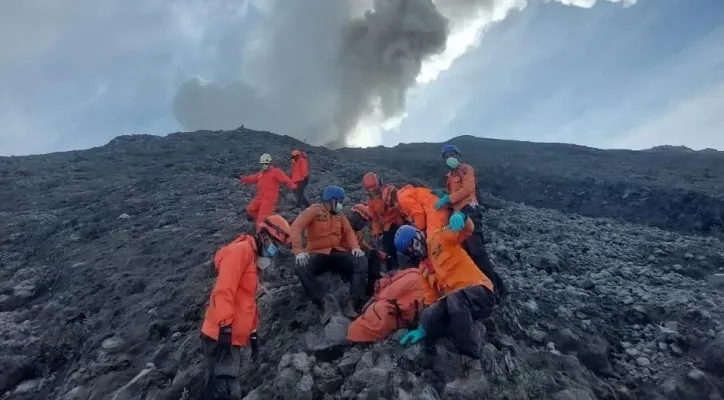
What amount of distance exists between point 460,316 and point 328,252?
8.62 ft

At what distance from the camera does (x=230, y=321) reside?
18.3 ft

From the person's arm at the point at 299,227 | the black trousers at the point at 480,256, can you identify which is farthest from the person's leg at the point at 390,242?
the person's arm at the point at 299,227

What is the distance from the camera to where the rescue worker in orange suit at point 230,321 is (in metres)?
5.54

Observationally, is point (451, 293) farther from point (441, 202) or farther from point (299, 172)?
point (299, 172)

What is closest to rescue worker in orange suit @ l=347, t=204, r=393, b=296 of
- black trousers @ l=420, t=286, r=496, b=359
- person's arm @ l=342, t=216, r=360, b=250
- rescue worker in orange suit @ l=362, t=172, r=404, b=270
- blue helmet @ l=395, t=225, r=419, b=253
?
rescue worker in orange suit @ l=362, t=172, r=404, b=270

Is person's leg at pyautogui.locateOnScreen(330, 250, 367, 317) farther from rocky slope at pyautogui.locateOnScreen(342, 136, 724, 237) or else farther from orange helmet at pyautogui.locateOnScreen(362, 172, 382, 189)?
rocky slope at pyautogui.locateOnScreen(342, 136, 724, 237)

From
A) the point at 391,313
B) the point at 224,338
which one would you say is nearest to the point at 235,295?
the point at 224,338

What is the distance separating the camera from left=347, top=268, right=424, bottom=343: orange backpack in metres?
6.19

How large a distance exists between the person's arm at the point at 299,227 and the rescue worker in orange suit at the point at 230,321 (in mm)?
1100

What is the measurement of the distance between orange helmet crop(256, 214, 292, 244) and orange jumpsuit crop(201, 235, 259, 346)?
0.96 ft

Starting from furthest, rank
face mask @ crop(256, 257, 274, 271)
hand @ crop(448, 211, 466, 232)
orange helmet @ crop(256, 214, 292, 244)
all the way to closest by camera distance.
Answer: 1. orange helmet @ crop(256, 214, 292, 244)
2. face mask @ crop(256, 257, 274, 271)
3. hand @ crop(448, 211, 466, 232)

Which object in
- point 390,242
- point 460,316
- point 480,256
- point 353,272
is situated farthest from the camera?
point 390,242

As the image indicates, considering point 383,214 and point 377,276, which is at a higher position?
point 383,214

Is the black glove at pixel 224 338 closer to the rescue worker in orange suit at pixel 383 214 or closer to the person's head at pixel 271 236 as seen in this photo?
the person's head at pixel 271 236
